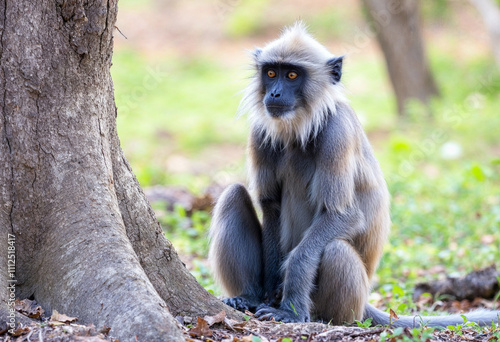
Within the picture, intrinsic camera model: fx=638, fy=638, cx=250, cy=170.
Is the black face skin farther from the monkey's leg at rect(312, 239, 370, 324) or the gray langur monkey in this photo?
the monkey's leg at rect(312, 239, 370, 324)

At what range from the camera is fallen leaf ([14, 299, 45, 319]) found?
3.43 metres

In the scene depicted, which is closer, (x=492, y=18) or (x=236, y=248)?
(x=236, y=248)

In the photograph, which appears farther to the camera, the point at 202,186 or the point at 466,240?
the point at 202,186

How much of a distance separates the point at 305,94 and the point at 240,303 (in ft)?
5.30

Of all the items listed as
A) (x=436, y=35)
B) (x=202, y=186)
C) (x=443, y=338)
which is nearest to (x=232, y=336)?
(x=443, y=338)

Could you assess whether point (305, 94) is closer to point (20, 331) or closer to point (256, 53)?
point (256, 53)

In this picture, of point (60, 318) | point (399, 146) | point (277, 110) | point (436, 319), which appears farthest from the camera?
point (399, 146)

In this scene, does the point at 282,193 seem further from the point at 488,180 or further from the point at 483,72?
the point at 483,72

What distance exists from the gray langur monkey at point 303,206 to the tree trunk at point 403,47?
8.66m

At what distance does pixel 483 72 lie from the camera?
53.9 feet

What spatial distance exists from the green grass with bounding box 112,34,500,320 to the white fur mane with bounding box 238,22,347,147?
1.07 feet

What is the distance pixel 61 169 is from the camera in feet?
11.8

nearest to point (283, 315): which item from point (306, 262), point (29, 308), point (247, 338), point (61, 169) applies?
point (306, 262)

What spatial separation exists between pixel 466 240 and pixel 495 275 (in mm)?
1476
